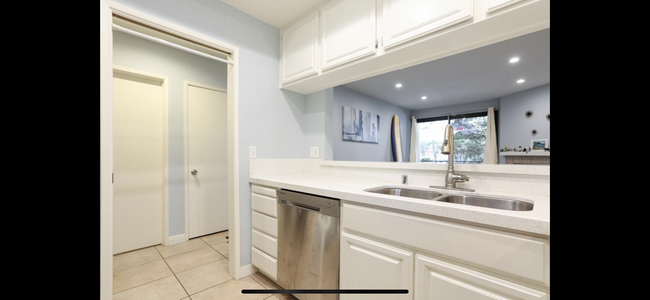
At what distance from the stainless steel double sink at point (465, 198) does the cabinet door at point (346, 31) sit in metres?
0.89

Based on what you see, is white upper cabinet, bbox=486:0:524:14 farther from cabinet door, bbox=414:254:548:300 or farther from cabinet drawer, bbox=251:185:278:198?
cabinet drawer, bbox=251:185:278:198

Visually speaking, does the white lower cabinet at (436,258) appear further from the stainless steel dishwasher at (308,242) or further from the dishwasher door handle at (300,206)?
the dishwasher door handle at (300,206)

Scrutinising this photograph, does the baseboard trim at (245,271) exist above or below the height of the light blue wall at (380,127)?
below

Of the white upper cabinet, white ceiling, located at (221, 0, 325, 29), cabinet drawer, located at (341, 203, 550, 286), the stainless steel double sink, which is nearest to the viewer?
cabinet drawer, located at (341, 203, 550, 286)

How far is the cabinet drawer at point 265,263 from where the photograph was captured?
68.7 inches

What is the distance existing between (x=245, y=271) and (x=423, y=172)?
156 centimetres

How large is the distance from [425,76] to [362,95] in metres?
1.03

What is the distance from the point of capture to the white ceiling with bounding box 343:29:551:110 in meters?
2.25

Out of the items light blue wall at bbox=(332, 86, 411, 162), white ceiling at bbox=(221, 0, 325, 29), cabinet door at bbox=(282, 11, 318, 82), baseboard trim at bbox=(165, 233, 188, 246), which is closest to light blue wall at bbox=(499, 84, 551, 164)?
Answer: light blue wall at bbox=(332, 86, 411, 162)

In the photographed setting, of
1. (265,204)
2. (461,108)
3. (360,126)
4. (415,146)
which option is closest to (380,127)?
(360,126)

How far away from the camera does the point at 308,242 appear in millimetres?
1487

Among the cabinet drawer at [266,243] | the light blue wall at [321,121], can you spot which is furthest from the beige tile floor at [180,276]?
the light blue wall at [321,121]

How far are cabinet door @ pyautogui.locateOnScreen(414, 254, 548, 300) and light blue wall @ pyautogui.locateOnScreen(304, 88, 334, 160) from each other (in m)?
1.37
